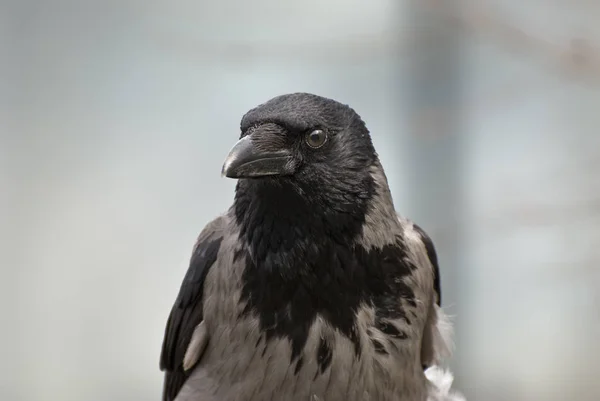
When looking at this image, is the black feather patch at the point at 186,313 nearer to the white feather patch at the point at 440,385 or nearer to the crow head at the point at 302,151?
the crow head at the point at 302,151

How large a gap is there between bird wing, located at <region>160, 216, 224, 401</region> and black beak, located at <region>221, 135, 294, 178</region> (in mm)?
363

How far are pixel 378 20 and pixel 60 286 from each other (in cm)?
191

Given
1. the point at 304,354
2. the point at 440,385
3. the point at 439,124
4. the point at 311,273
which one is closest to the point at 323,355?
the point at 304,354

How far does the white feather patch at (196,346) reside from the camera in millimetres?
1778

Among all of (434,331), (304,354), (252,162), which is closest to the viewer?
(252,162)

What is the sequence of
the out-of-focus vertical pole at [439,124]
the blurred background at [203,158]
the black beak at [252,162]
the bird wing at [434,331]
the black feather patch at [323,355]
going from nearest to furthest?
1. the black beak at [252,162]
2. the black feather patch at [323,355]
3. the bird wing at [434,331]
4. the blurred background at [203,158]
5. the out-of-focus vertical pole at [439,124]

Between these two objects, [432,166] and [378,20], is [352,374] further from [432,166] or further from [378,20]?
[378,20]

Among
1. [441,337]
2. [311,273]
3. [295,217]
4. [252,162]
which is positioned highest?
[252,162]

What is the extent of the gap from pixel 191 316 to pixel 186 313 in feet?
0.06

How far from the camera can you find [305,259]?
1.57 meters

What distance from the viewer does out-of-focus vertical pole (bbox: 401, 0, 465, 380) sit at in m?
3.54

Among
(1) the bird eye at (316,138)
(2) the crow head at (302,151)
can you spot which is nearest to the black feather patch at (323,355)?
(2) the crow head at (302,151)

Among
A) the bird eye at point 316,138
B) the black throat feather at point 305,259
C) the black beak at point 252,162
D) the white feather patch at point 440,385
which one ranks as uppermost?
the bird eye at point 316,138

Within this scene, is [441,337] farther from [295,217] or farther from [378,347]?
[295,217]
